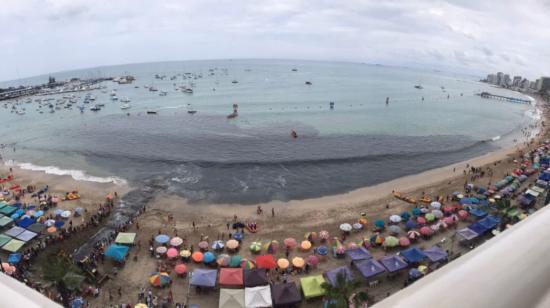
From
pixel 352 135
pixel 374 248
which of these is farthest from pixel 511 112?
pixel 374 248

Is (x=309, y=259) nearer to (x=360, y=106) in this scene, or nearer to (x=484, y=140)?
(x=484, y=140)

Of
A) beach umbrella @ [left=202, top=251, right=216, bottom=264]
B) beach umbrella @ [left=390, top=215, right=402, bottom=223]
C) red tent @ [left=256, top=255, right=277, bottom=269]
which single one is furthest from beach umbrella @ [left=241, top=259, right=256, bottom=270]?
beach umbrella @ [left=390, top=215, right=402, bottom=223]

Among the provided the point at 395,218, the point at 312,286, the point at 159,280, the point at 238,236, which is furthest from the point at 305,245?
the point at 159,280

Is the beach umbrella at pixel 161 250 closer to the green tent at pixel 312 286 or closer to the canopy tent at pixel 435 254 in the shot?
the green tent at pixel 312 286

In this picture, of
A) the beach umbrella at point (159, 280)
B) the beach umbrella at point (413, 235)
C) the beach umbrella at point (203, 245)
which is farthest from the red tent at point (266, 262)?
the beach umbrella at point (413, 235)

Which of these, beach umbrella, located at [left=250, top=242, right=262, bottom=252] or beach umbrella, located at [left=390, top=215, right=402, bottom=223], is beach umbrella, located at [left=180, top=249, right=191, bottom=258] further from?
beach umbrella, located at [left=390, top=215, right=402, bottom=223]

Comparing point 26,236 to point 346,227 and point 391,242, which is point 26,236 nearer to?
point 346,227
